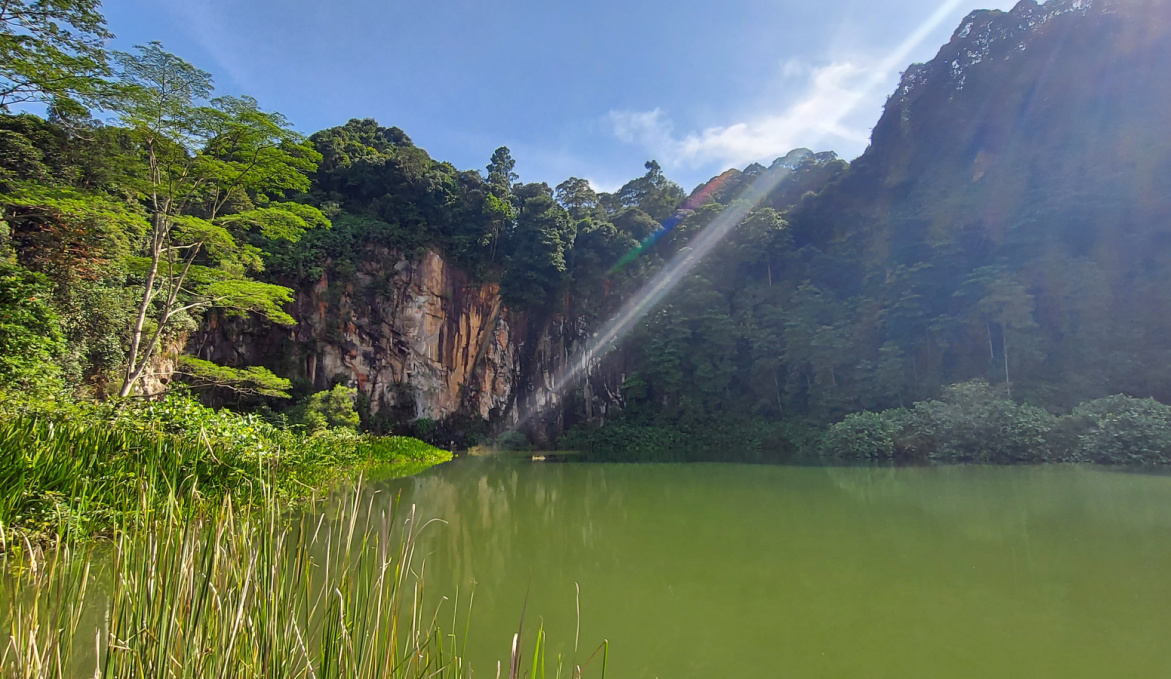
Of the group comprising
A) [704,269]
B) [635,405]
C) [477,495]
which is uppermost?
[704,269]

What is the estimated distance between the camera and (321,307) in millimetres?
13758

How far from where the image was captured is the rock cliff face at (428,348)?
13391mm

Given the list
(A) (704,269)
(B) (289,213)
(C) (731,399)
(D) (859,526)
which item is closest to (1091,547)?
(D) (859,526)

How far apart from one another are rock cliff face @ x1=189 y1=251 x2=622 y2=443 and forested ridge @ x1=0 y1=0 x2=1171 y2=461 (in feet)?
1.40

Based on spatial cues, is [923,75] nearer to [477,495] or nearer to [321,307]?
[477,495]

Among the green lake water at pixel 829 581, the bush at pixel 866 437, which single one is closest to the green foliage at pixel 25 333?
the green lake water at pixel 829 581

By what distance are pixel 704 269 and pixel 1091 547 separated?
13.5 metres

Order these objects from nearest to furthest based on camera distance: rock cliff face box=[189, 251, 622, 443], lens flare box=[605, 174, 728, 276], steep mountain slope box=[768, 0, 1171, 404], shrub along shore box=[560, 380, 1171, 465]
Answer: shrub along shore box=[560, 380, 1171, 465]
steep mountain slope box=[768, 0, 1171, 404]
rock cliff face box=[189, 251, 622, 443]
lens flare box=[605, 174, 728, 276]

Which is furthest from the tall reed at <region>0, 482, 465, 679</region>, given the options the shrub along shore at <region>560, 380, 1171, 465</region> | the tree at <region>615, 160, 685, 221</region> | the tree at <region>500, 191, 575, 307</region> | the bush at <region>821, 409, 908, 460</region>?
the tree at <region>615, 160, 685, 221</region>

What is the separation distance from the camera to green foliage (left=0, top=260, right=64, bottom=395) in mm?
5066

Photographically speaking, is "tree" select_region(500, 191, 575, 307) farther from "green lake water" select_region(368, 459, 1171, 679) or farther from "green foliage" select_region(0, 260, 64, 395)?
"green lake water" select_region(368, 459, 1171, 679)

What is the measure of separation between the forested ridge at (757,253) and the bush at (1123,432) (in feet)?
0.15

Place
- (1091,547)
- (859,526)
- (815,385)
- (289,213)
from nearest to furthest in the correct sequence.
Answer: (1091,547)
(859,526)
(289,213)
(815,385)

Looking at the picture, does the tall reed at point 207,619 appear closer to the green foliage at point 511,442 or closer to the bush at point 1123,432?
the bush at point 1123,432
